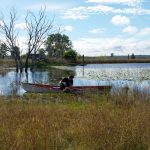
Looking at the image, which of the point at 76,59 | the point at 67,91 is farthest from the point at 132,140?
the point at 76,59

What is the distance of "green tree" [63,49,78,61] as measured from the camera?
79.6 meters

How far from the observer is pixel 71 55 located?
8006 centimetres

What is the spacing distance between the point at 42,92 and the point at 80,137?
→ 16.2 metres

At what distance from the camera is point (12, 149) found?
6176mm

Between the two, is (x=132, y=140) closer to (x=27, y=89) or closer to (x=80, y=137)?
(x=80, y=137)

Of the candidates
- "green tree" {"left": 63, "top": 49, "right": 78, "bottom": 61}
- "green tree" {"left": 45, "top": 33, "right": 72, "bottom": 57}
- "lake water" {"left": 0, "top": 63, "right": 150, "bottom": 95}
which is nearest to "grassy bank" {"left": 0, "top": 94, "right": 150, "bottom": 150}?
"lake water" {"left": 0, "top": 63, "right": 150, "bottom": 95}

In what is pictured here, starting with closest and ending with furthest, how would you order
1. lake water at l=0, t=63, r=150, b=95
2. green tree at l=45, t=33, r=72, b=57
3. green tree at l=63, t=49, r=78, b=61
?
lake water at l=0, t=63, r=150, b=95 < green tree at l=63, t=49, r=78, b=61 < green tree at l=45, t=33, r=72, b=57

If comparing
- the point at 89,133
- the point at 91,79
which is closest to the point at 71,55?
the point at 91,79

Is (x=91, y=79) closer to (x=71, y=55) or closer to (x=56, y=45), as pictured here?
(x=71, y=55)

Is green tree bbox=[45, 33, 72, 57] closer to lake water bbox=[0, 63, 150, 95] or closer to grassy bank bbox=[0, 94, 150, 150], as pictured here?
lake water bbox=[0, 63, 150, 95]

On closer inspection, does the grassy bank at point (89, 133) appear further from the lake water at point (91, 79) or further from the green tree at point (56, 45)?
the green tree at point (56, 45)

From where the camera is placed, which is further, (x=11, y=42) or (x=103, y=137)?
(x=11, y=42)

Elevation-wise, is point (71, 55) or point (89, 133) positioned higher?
point (71, 55)

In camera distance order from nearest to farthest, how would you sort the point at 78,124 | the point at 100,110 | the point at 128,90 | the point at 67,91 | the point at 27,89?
the point at 78,124 < the point at 100,110 < the point at 128,90 < the point at 67,91 < the point at 27,89
